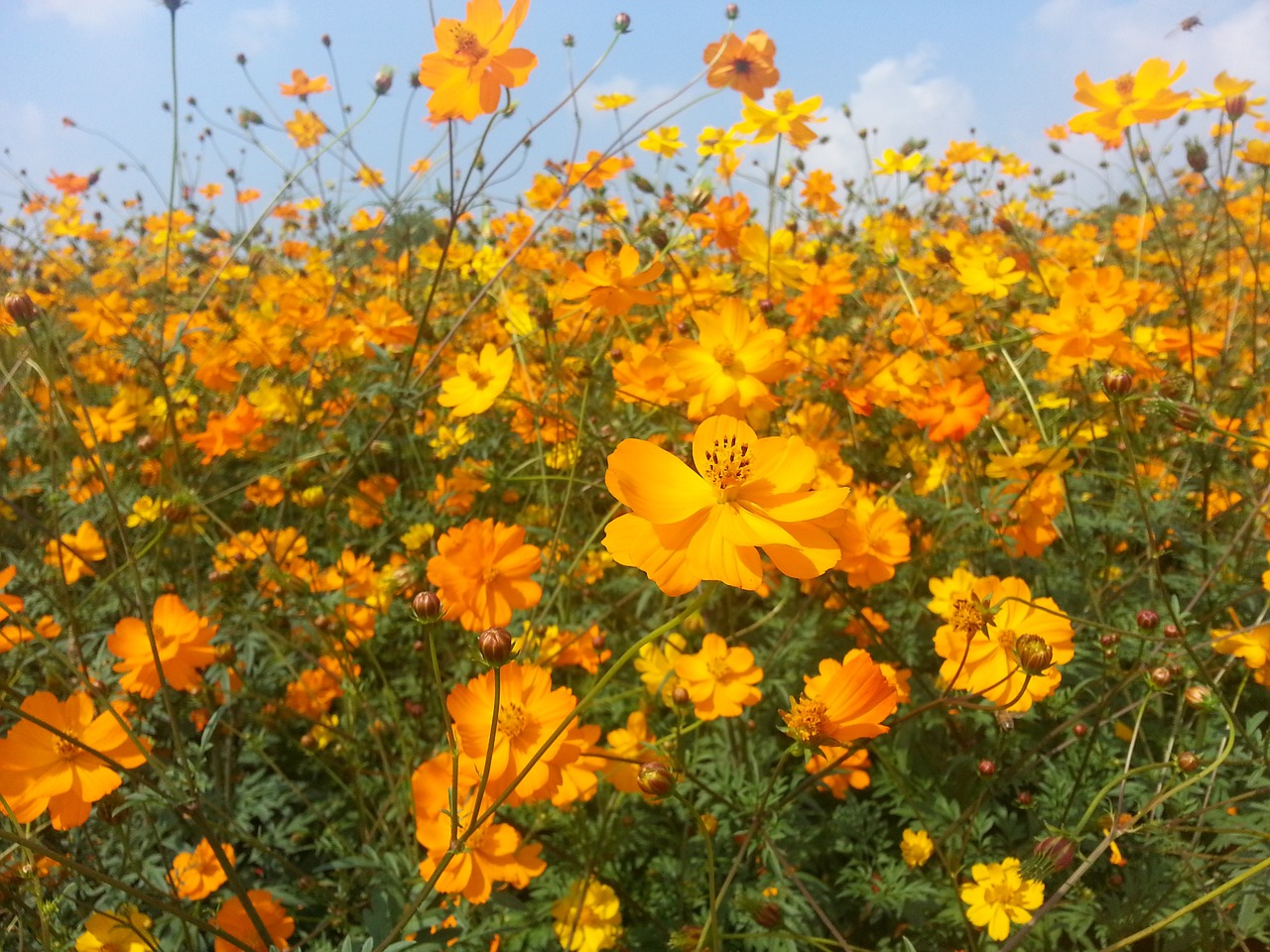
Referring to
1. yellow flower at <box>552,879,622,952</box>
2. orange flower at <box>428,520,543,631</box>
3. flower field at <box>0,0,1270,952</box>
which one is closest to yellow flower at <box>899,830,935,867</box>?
flower field at <box>0,0,1270,952</box>

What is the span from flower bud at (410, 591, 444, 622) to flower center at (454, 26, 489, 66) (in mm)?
837

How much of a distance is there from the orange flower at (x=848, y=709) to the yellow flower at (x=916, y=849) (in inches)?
19.5

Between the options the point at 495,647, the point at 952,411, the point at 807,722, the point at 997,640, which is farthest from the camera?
the point at 952,411

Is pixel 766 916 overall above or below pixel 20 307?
below

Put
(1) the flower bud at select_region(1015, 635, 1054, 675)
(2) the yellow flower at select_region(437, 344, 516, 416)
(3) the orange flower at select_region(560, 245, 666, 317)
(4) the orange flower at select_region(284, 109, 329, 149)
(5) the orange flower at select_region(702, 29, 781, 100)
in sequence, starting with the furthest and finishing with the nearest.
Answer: (4) the orange flower at select_region(284, 109, 329, 149) → (5) the orange flower at select_region(702, 29, 781, 100) → (2) the yellow flower at select_region(437, 344, 516, 416) → (3) the orange flower at select_region(560, 245, 666, 317) → (1) the flower bud at select_region(1015, 635, 1054, 675)

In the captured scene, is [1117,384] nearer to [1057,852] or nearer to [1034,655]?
[1034,655]

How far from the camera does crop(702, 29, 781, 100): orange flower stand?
1411 millimetres

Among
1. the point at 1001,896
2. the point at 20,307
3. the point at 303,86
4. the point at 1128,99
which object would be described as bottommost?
the point at 1001,896

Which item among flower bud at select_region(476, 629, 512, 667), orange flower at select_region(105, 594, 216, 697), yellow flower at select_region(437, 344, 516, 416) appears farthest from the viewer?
yellow flower at select_region(437, 344, 516, 416)

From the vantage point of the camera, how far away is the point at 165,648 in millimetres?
1020

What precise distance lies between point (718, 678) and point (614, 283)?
0.62 meters

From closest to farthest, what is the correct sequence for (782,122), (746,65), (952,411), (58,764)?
1. (58,764)
2. (952,411)
3. (746,65)
4. (782,122)

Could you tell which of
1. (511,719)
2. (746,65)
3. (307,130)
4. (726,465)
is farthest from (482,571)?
(307,130)

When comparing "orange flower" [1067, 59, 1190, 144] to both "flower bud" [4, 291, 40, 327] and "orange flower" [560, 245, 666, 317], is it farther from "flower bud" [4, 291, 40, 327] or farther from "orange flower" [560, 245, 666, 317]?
"flower bud" [4, 291, 40, 327]
